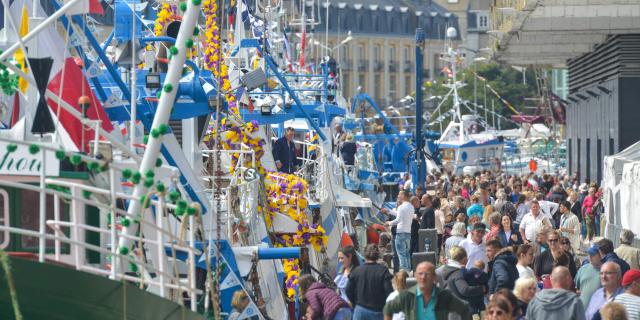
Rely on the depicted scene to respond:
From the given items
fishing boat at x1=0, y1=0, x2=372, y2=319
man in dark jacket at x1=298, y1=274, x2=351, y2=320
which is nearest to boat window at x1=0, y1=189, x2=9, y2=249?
fishing boat at x1=0, y1=0, x2=372, y2=319

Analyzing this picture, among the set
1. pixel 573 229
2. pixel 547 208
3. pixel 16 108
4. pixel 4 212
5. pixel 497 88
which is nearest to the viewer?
pixel 4 212

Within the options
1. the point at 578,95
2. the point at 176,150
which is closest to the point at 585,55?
the point at 578,95

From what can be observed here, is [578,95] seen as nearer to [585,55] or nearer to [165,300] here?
[585,55]

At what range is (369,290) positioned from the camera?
14578 mm

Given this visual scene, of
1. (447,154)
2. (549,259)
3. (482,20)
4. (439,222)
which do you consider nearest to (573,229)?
(439,222)

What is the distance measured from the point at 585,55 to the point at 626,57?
9512mm

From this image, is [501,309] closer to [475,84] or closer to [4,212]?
[4,212]

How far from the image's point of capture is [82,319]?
11195 mm

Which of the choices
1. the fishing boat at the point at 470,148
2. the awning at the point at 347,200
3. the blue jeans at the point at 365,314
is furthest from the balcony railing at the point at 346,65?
the blue jeans at the point at 365,314

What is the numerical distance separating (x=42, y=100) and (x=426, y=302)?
339 cm

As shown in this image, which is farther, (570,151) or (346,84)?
(346,84)

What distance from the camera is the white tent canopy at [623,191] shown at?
2288 cm

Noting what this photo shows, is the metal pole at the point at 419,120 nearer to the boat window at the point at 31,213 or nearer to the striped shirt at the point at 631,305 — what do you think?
the striped shirt at the point at 631,305

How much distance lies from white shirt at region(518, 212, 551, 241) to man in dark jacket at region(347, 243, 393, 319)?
6.07 metres
